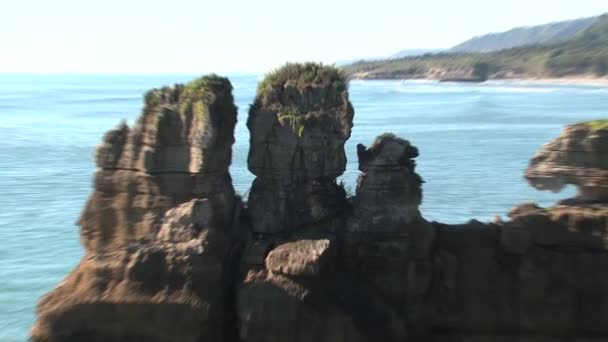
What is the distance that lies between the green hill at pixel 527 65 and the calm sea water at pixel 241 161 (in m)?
46.8

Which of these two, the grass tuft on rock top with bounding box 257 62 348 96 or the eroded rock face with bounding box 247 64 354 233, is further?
the grass tuft on rock top with bounding box 257 62 348 96

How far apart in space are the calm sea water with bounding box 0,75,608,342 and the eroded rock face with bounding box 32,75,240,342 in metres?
5.37

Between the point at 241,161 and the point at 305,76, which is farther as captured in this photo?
the point at 241,161

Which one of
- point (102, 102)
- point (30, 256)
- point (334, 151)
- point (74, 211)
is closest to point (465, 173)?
point (74, 211)

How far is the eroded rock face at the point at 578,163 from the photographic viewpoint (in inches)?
663

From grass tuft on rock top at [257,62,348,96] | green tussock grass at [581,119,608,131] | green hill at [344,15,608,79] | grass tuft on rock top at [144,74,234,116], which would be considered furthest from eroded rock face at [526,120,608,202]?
green hill at [344,15,608,79]

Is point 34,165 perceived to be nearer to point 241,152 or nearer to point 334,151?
point 241,152

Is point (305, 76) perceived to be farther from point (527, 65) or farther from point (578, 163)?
point (527, 65)

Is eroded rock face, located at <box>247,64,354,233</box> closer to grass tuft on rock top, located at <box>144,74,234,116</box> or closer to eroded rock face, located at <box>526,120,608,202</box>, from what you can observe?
grass tuft on rock top, located at <box>144,74,234,116</box>

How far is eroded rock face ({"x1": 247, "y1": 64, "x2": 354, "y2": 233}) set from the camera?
56.9 ft

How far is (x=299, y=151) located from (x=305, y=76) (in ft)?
4.81

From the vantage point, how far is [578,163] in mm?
17062

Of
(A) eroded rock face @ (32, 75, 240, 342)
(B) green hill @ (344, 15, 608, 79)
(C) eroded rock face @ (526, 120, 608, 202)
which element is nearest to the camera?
(A) eroded rock face @ (32, 75, 240, 342)

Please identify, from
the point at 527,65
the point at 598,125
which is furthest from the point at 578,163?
the point at 527,65
